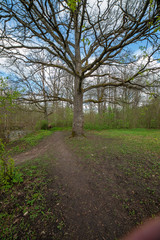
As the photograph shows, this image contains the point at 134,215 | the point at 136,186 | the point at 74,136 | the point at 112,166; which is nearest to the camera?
the point at 134,215

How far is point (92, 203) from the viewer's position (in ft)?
5.99

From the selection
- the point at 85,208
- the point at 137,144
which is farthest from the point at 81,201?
the point at 137,144

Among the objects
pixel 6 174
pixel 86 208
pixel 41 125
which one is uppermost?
pixel 41 125

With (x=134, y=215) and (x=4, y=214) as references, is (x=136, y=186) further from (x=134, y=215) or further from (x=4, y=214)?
(x=4, y=214)

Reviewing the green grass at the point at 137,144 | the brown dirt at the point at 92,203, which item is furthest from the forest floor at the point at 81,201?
the green grass at the point at 137,144

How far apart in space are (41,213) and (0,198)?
3.13 feet

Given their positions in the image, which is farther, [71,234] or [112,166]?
[112,166]

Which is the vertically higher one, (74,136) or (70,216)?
(74,136)

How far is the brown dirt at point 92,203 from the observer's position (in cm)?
137

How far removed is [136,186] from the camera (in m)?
2.15

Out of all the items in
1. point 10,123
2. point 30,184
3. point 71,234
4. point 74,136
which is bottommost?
point 71,234

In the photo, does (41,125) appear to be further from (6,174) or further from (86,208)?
(86,208)

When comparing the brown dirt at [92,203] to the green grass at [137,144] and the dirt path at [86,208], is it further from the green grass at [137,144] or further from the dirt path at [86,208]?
the green grass at [137,144]

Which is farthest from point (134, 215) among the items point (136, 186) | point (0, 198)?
point (0, 198)
